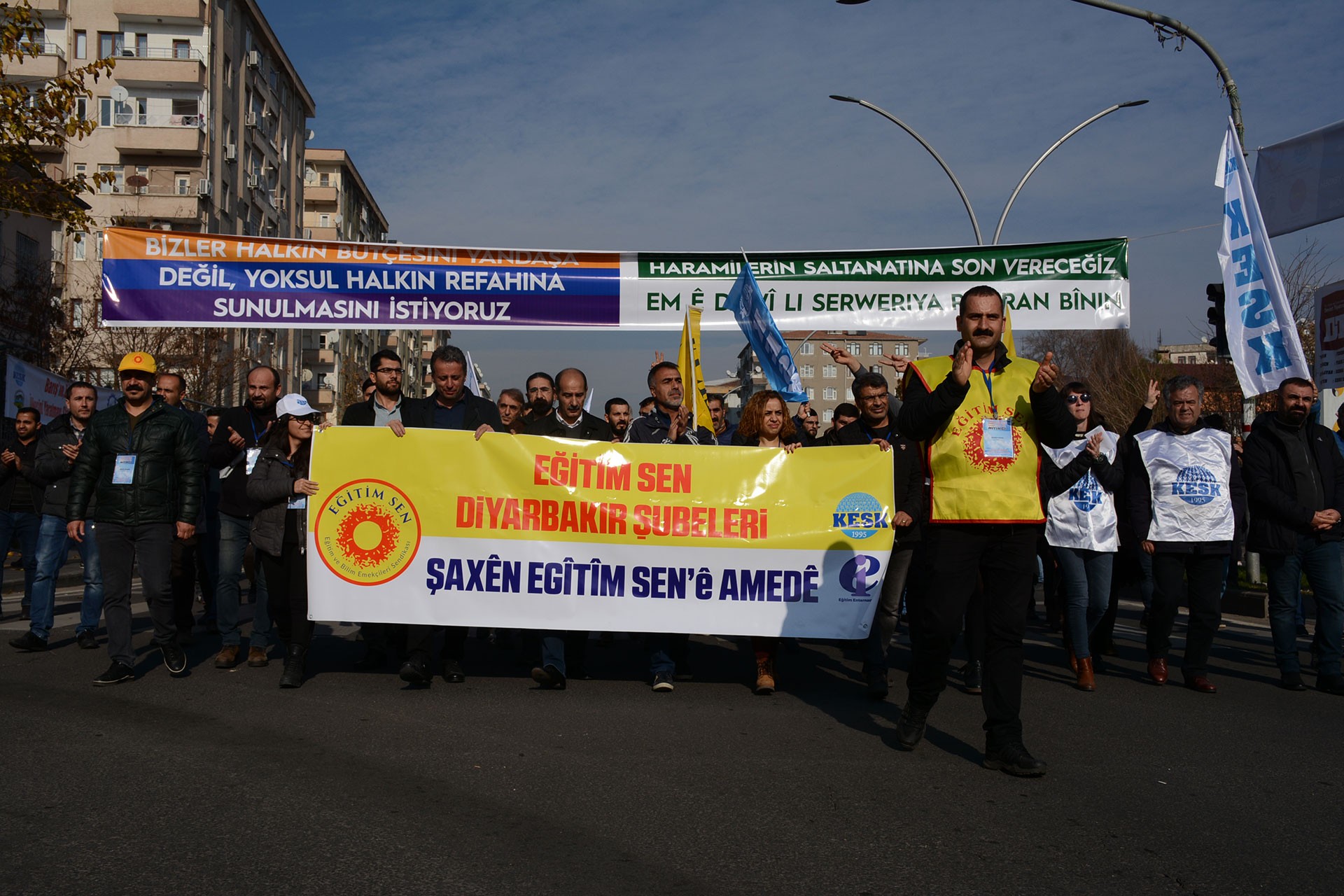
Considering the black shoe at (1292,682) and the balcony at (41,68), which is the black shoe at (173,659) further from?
the balcony at (41,68)

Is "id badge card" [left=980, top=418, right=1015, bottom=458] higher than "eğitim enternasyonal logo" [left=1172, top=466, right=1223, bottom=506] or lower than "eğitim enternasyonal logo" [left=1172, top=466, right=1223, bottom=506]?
higher

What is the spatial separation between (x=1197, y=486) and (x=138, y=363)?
23.2ft

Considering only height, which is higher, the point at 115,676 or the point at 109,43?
the point at 109,43

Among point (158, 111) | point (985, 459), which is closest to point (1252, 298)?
point (985, 459)

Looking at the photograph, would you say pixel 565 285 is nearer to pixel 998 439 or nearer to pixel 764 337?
pixel 764 337

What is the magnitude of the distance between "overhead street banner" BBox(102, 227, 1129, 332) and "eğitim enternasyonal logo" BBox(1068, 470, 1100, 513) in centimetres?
239

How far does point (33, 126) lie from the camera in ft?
48.8

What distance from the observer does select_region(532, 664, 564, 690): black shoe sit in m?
6.98

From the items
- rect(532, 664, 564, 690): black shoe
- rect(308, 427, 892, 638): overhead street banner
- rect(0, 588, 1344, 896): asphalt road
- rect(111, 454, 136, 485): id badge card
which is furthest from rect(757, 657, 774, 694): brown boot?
rect(111, 454, 136, 485): id badge card

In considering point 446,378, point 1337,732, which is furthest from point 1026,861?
point 446,378

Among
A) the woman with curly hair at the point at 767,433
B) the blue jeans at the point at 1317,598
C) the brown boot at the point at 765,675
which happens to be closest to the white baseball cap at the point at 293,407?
the woman with curly hair at the point at 767,433

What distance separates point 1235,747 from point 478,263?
22.0 feet

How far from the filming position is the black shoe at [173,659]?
711cm

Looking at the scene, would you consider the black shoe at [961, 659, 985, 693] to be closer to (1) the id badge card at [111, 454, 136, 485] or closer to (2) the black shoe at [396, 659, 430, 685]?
(2) the black shoe at [396, 659, 430, 685]
